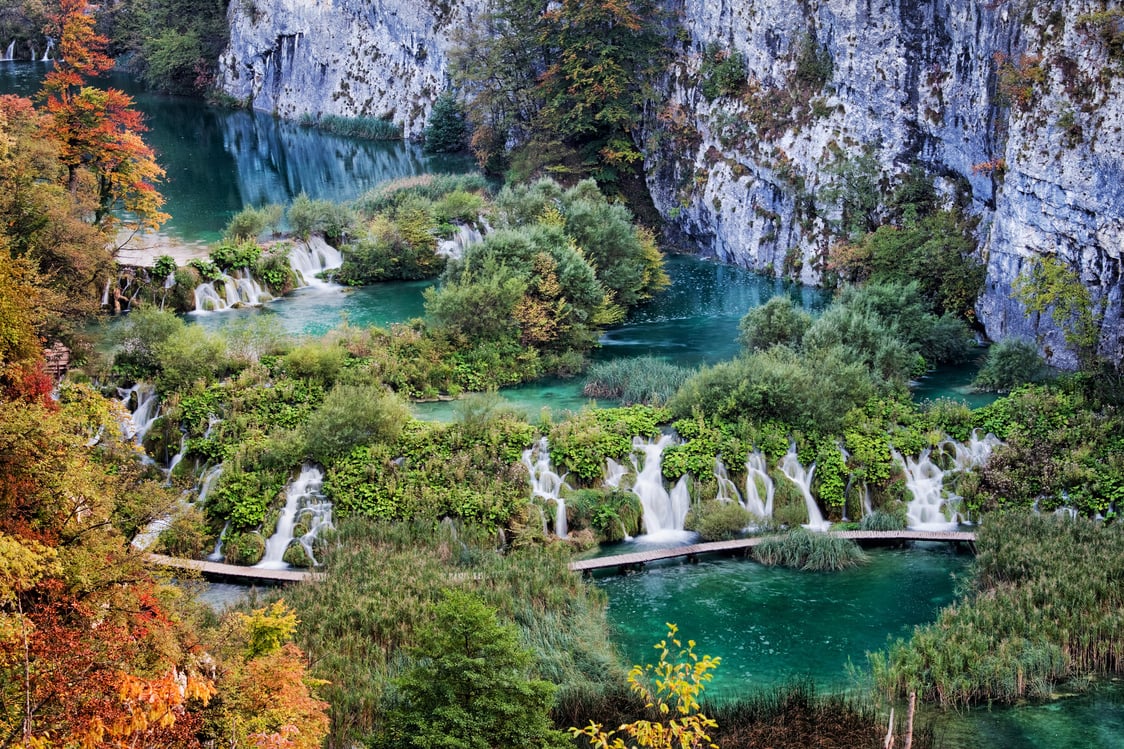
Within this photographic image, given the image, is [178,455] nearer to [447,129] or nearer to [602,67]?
[602,67]

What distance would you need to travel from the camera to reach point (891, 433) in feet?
78.1

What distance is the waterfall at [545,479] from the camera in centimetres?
2209

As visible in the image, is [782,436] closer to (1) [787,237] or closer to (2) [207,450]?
(2) [207,450]

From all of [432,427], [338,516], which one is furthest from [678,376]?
[338,516]

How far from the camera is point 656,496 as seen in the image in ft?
74.6

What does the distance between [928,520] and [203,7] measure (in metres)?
72.5

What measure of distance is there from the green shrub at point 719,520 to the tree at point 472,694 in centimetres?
990

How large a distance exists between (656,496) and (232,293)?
18139mm

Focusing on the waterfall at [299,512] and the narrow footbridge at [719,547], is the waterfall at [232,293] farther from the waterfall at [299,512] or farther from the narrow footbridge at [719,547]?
the narrow footbridge at [719,547]

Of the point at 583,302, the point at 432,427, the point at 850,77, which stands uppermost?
→ the point at 850,77

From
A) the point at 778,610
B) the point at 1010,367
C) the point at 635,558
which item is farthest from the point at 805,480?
the point at 1010,367

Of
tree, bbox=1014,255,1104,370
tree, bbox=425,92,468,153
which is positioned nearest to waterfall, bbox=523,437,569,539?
tree, bbox=1014,255,1104,370

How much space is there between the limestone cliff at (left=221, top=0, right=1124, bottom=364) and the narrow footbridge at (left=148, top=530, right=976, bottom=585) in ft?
29.7

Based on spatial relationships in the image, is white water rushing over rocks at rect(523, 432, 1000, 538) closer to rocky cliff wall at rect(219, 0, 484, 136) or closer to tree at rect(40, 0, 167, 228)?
tree at rect(40, 0, 167, 228)
